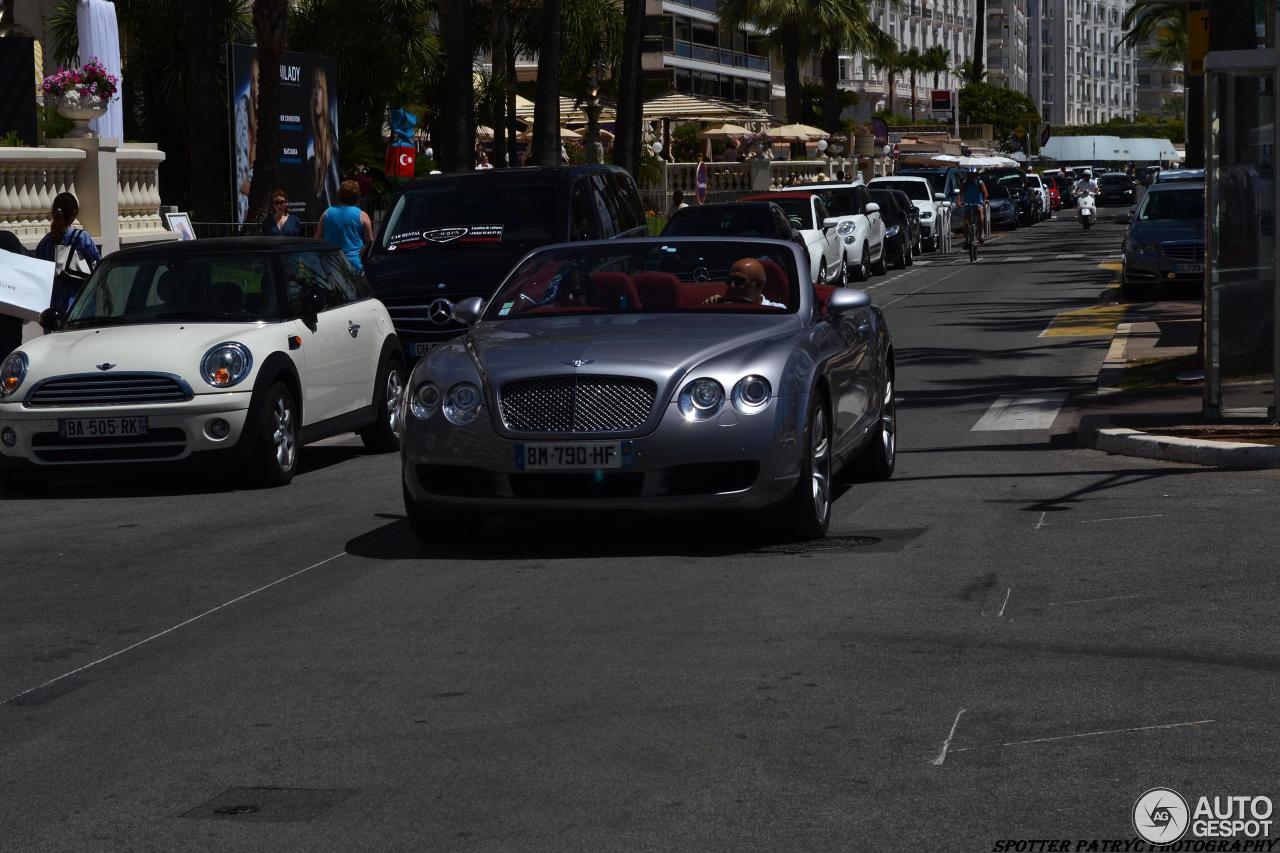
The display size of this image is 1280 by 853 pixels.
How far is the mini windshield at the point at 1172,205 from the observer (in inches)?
1164

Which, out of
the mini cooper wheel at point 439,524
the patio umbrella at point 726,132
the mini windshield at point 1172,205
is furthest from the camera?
the patio umbrella at point 726,132

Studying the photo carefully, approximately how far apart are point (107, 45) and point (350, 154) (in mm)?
9863

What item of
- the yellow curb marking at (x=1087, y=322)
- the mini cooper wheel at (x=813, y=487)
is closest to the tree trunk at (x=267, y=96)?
the yellow curb marking at (x=1087, y=322)

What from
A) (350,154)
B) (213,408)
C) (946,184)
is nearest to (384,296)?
(213,408)

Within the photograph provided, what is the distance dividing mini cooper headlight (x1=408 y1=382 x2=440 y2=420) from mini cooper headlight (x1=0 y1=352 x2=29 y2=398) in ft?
13.2

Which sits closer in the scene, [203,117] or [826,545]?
[826,545]

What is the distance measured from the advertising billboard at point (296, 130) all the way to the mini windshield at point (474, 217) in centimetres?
823

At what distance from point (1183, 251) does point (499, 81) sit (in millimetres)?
25744

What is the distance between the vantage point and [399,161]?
3238cm

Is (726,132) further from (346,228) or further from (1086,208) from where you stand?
(346,228)

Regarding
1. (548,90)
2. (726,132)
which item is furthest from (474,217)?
(726,132)

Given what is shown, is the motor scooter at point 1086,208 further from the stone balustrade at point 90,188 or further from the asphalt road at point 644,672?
the asphalt road at point 644,672

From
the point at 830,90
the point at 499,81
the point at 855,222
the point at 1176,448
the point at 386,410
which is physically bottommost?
the point at 1176,448

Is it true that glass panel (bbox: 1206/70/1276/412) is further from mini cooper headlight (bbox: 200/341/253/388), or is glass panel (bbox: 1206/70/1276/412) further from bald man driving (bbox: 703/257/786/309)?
mini cooper headlight (bbox: 200/341/253/388)
